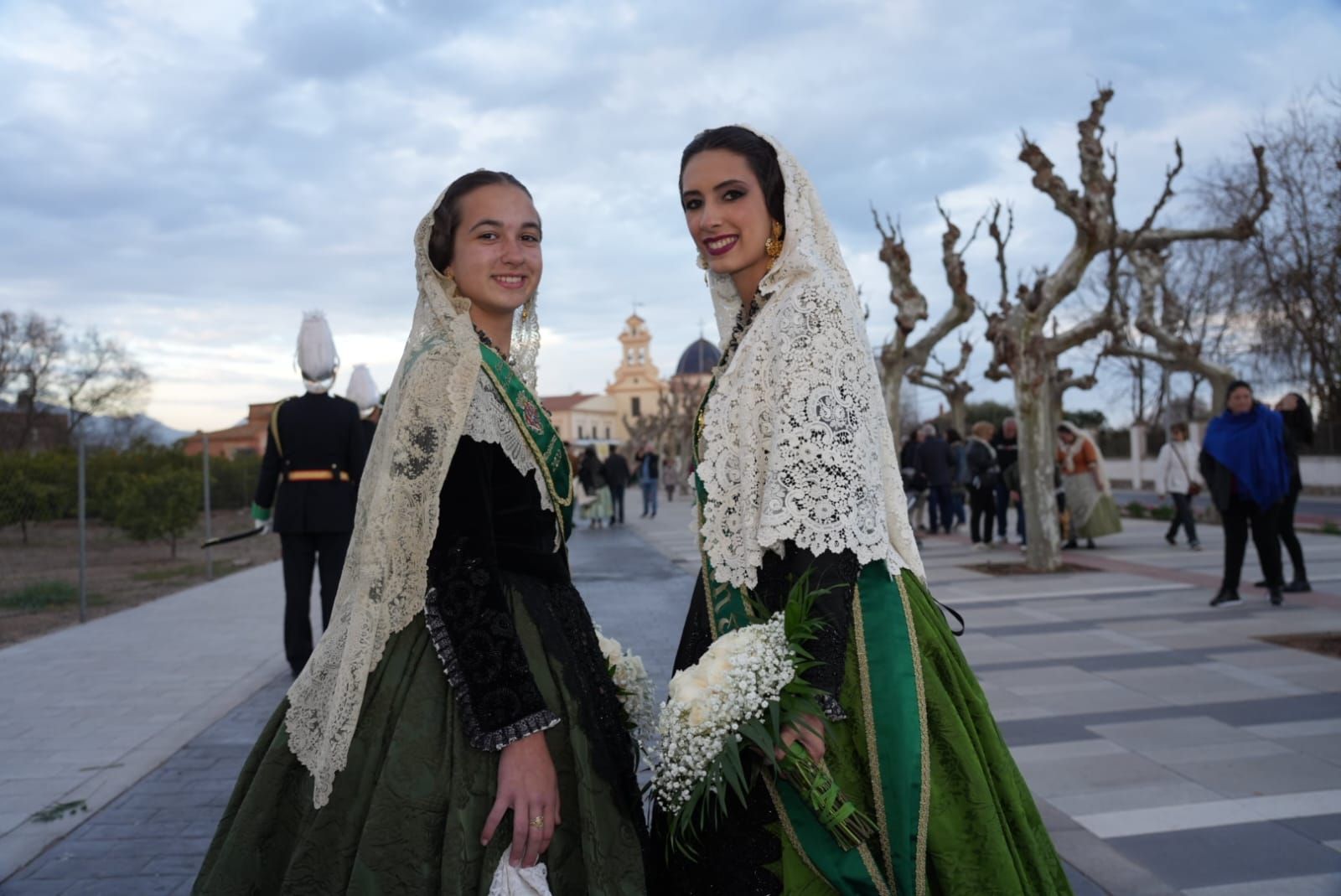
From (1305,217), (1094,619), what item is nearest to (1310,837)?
(1094,619)

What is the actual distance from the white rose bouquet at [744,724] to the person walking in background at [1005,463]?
456 inches

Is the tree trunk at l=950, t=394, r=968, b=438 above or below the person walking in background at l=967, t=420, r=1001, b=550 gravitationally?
above

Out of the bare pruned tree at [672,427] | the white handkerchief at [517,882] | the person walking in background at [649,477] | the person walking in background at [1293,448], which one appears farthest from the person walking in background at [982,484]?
the bare pruned tree at [672,427]

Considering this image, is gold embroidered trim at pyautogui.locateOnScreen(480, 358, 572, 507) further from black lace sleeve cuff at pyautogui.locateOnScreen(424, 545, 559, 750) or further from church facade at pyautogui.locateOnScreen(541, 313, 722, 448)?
church facade at pyautogui.locateOnScreen(541, 313, 722, 448)

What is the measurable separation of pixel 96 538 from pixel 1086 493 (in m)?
15.6

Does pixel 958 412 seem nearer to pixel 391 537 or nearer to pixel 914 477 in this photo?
pixel 914 477

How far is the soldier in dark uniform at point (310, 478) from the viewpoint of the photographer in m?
5.43

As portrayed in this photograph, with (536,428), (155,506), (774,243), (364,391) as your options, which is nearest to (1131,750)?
(774,243)

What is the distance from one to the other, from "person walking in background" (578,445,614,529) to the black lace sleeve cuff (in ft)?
50.6

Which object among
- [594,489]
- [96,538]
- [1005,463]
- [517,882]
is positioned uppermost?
[1005,463]

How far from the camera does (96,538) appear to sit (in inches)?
675

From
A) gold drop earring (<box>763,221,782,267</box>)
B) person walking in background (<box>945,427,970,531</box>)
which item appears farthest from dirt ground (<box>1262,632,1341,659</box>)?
person walking in background (<box>945,427,970,531</box>)

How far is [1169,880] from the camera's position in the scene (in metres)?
2.98

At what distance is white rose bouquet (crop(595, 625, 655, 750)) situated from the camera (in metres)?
2.11
